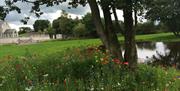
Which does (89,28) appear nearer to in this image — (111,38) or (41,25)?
(41,25)

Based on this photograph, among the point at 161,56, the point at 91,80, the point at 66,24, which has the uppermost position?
the point at 91,80

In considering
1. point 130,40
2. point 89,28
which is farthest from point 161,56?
point 89,28

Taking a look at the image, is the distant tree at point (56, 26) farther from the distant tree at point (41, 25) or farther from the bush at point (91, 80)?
the bush at point (91, 80)

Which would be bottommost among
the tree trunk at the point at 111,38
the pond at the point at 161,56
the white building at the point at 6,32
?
the white building at the point at 6,32

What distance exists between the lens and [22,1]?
33.5 feet

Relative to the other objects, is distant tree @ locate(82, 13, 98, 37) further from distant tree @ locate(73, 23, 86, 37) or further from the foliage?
the foliage

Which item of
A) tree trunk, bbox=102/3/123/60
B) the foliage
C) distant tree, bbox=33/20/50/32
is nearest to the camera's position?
tree trunk, bbox=102/3/123/60

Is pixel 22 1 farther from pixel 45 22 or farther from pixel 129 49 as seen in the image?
pixel 45 22

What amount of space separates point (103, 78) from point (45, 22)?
144 metres

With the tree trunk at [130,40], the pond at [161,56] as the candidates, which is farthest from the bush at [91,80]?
the pond at [161,56]

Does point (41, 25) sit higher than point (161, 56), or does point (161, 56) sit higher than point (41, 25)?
point (161, 56)

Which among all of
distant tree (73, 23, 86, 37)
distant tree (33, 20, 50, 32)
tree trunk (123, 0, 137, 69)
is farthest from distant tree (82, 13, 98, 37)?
tree trunk (123, 0, 137, 69)

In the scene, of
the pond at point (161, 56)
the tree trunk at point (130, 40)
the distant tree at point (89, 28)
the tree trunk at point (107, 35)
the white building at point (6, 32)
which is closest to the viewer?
the tree trunk at point (107, 35)

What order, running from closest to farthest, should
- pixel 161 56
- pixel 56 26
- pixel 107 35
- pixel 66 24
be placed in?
pixel 107 35 < pixel 161 56 < pixel 66 24 < pixel 56 26
